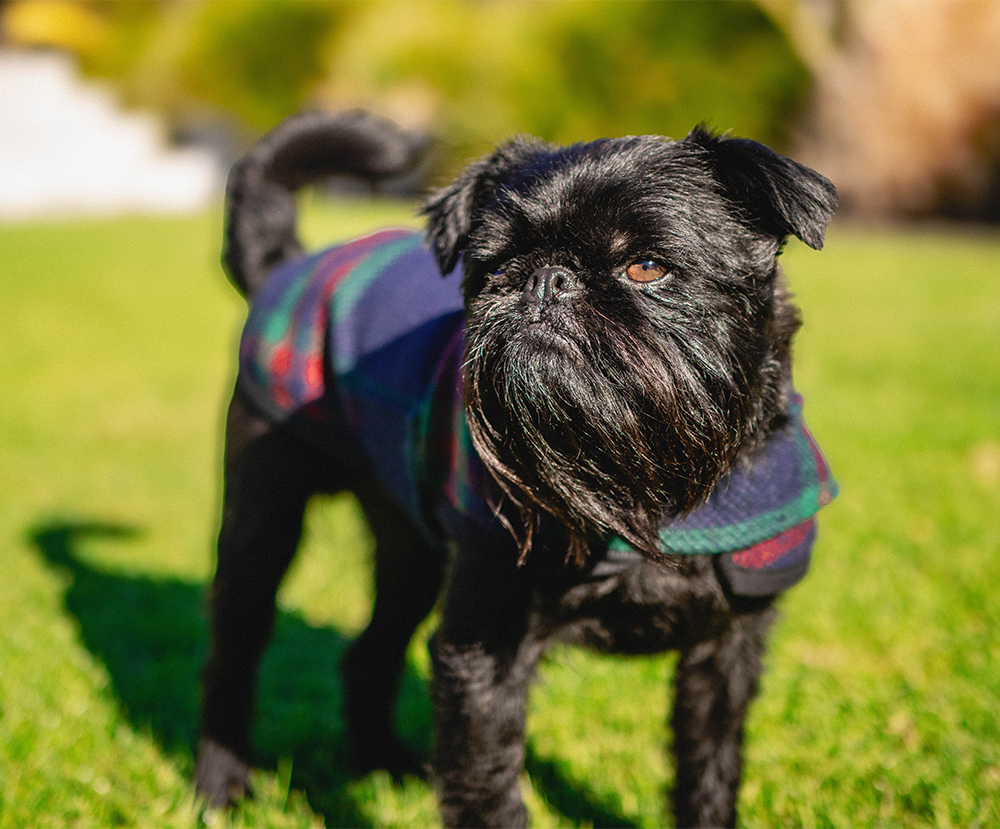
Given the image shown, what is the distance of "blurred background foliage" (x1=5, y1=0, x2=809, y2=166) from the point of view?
21422mm

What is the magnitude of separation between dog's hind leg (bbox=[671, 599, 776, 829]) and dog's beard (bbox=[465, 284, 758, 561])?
1.47ft

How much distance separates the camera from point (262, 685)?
11.2ft

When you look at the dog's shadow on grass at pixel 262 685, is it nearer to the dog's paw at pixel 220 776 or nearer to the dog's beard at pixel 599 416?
the dog's paw at pixel 220 776

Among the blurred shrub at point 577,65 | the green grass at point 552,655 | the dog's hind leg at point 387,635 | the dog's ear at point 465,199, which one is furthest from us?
the blurred shrub at point 577,65

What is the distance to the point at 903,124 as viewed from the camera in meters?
17.9

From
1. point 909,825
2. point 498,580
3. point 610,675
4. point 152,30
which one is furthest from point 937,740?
point 152,30

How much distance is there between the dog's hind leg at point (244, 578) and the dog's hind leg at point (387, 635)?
10.8 inches

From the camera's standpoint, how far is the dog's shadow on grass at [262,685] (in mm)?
2729

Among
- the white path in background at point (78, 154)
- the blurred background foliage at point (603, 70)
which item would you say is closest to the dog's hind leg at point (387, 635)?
the blurred background foliage at point (603, 70)

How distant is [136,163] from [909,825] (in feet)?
86.8

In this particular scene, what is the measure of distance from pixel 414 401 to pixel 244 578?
87 centimetres

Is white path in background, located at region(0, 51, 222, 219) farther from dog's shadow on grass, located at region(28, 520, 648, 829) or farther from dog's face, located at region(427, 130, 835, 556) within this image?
dog's face, located at region(427, 130, 835, 556)

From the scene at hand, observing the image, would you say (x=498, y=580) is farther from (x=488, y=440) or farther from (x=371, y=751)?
(x=371, y=751)

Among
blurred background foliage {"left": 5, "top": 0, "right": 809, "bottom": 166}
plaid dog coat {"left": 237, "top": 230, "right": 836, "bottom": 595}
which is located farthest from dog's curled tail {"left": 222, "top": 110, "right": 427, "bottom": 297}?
blurred background foliage {"left": 5, "top": 0, "right": 809, "bottom": 166}
